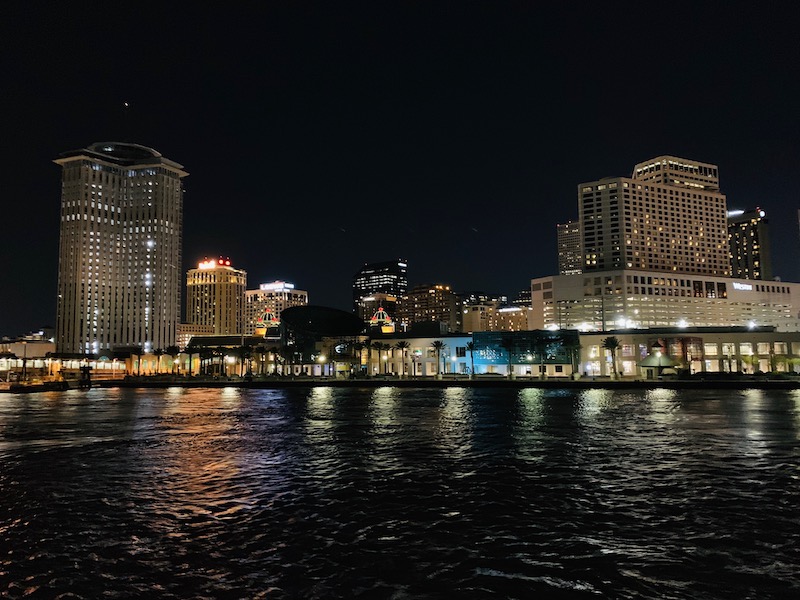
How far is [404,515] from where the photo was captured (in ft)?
64.8

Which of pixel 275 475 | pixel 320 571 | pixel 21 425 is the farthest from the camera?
pixel 21 425

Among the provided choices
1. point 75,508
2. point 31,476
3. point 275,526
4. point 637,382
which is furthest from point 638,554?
point 637,382

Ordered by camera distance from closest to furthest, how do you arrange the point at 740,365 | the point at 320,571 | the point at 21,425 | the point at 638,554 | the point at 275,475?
the point at 320,571 → the point at 638,554 → the point at 275,475 → the point at 21,425 → the point at 740,365

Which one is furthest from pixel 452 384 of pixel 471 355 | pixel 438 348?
pixel 438 348

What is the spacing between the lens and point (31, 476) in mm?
26875

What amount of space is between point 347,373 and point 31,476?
121m

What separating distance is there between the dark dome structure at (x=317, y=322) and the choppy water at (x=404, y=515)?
112 metres

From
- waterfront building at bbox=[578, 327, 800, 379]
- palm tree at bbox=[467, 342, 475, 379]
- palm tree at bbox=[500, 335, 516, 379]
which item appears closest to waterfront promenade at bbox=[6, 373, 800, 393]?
palm tree at bbox=[467, 342, 475, 379]

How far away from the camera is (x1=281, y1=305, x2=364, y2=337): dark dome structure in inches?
6048

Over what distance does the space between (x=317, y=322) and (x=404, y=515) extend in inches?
5351

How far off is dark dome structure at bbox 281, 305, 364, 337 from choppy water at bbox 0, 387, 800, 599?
367 feet

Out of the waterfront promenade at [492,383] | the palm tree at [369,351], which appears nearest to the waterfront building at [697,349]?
the waterfront promenade at [492,383]

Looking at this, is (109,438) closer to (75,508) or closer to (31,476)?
(31,476)

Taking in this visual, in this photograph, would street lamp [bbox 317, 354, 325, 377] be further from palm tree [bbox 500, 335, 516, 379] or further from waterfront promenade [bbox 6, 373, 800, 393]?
palm tree [bbox 500, 335, 516, 379]
